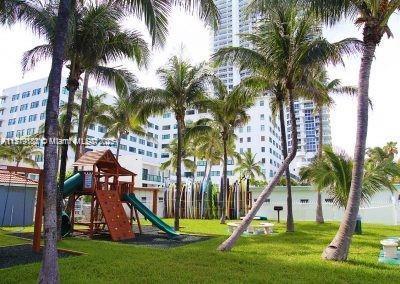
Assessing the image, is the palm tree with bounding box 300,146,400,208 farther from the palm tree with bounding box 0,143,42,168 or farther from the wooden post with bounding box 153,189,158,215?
the palm tree with bounding box 0,143,42,168

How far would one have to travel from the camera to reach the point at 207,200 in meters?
31.3

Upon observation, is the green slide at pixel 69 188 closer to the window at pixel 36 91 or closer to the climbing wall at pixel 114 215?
the climbing wall at pixel 114 215

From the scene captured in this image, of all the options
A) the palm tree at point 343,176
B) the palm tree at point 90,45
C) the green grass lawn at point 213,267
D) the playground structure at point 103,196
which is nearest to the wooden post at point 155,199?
the playground structure at point 103,196

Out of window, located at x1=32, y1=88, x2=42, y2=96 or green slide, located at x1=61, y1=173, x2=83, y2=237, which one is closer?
green slide, located at x1=61, y1=173, x2=83, y2=237

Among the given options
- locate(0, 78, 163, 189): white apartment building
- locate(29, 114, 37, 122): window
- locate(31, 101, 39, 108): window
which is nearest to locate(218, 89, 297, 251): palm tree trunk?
locate(0, 78, 163, 189): white apartment building

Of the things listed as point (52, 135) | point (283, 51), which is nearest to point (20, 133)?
point (283, 51)

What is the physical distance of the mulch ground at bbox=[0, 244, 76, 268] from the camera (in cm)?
938

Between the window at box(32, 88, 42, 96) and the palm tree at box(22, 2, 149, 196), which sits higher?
the window at box(32, 88, 42, 96)

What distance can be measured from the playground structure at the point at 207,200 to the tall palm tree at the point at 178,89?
1070 centimetres

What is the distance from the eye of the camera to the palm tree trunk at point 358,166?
9422 mm

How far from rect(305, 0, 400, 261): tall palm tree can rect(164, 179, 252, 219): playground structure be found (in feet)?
65.7

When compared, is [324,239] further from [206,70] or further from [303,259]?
[206,70]

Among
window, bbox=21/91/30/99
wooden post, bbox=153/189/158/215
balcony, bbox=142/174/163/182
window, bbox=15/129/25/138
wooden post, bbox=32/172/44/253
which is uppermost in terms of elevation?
window, bbox=21/91/30/99

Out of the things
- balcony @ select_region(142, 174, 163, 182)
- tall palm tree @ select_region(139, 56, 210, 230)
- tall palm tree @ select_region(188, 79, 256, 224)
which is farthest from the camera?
balcony @ select_region(142, 174, 163, 182)
